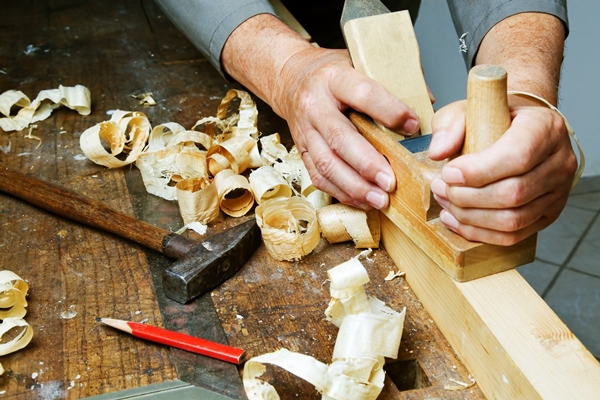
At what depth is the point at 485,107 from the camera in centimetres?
72

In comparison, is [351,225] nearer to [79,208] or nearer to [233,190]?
[233,190]

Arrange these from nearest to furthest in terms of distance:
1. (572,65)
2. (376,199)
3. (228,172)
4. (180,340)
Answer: (180,340)
(376,199)
(228,172)
(572,65)

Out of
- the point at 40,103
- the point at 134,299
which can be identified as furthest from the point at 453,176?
the point at 40,103

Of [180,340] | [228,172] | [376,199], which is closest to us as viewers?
[180,340]

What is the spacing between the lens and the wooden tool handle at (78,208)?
3.21 ft

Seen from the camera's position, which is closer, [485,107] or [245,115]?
[485,107]

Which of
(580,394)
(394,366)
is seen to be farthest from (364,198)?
(580,394)

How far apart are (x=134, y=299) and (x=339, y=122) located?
0.39 metres

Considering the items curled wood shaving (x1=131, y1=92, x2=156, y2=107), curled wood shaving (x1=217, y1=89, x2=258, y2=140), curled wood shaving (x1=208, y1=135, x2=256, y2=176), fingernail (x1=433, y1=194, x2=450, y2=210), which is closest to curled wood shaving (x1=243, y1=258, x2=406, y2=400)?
fingernail (x1=433, y1=194, x2=450, y2=210)

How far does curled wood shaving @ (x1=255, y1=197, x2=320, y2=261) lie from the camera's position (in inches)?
37.3

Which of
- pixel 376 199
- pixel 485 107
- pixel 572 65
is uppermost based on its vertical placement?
pixel 485 107

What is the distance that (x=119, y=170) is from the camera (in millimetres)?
1198

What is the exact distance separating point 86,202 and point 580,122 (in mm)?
1984

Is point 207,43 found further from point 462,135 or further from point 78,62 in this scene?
point 462,135
